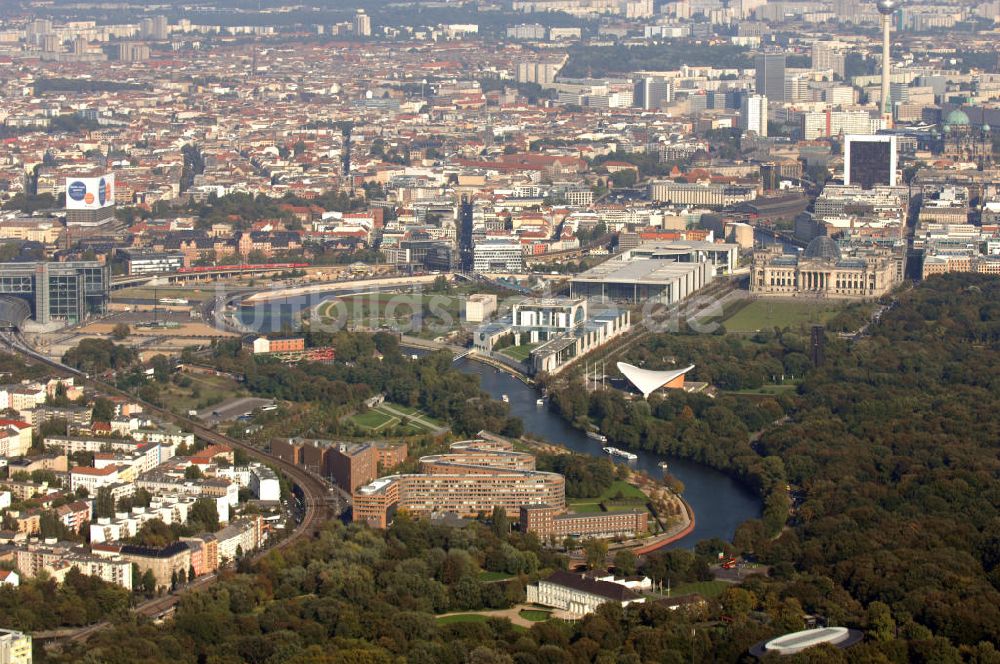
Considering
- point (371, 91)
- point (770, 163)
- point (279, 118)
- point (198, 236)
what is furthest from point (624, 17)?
point (198, 236)

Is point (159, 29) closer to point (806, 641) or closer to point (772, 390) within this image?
point (772, 390)

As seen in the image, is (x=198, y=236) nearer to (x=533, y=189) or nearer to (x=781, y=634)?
(x=533, y=189)

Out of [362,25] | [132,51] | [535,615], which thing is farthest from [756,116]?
[535,615]

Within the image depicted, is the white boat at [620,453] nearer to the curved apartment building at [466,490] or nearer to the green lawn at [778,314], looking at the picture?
the curved apartment building at [466,490]

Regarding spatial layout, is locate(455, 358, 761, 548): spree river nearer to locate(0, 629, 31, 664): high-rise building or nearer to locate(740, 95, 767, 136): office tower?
locate(0, 629, 31, 664): high-rise building

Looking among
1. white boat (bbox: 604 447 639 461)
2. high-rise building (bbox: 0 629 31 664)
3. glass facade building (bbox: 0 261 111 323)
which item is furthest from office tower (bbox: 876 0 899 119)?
high-rise building (bbox: 0 629 31 664)

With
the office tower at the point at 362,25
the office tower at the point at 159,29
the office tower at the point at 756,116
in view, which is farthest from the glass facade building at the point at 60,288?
the office tower at the point at 362,25
